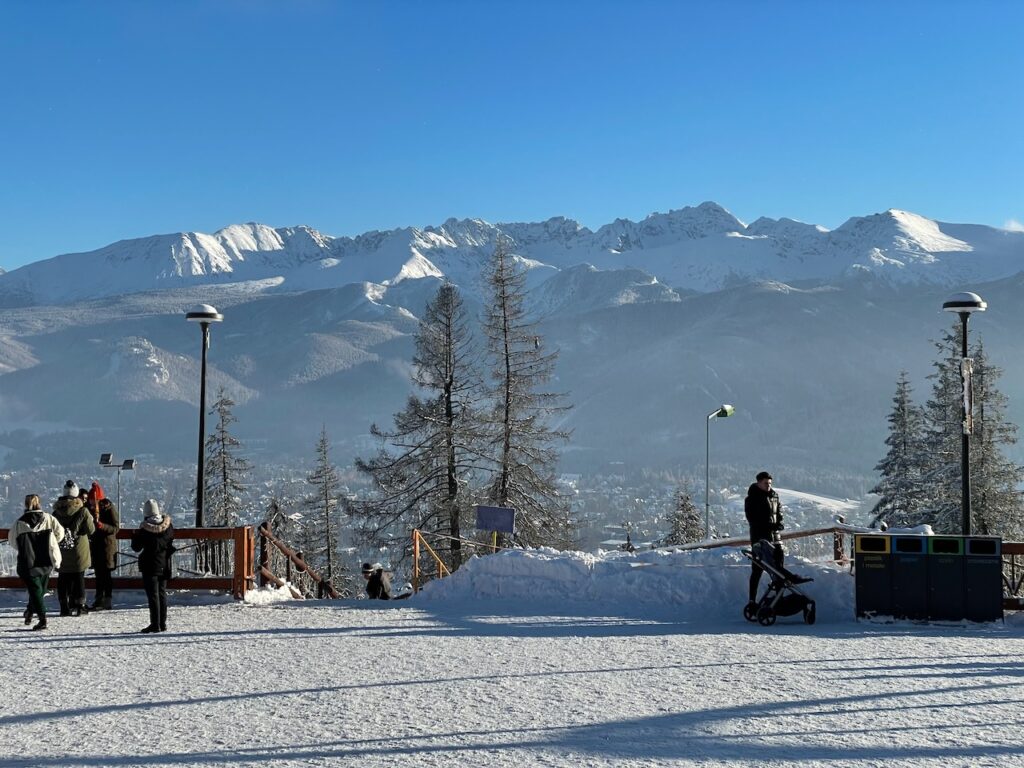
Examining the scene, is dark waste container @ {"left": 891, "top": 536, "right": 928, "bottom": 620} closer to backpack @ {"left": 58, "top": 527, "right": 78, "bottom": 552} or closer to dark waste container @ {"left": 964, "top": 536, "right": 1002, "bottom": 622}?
dark waste container @ {"left": 964, "top": 536, "right": 1002, "bottom": 622}

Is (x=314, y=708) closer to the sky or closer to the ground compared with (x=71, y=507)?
closer to the ground

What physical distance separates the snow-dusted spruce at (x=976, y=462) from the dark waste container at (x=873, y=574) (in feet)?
73.1

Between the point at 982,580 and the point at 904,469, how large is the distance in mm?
30076

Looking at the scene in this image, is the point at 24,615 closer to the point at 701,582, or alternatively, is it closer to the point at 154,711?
the point at 154,711

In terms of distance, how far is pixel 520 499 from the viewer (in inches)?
1315

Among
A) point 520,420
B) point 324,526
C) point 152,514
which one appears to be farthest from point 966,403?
point 324,526

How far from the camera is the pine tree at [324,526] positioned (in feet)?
159

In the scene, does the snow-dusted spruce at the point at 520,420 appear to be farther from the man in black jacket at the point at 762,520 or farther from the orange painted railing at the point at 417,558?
the man in black jacket at the point at 762,520

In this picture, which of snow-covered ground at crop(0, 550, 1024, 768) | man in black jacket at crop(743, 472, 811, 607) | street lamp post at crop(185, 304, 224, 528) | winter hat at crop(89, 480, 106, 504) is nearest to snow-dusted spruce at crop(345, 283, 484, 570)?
street lamp post at crop(185, 304, 224, 528)

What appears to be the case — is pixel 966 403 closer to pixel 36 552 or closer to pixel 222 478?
pixel 36 552

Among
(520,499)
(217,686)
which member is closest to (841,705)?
(217,686)

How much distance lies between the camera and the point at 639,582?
15.0 m

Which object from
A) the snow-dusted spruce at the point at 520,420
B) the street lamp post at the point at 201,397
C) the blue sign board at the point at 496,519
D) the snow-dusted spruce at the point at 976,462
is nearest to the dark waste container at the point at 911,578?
the blue sign board at the point at 496,519

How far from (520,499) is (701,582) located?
61.5 feet
